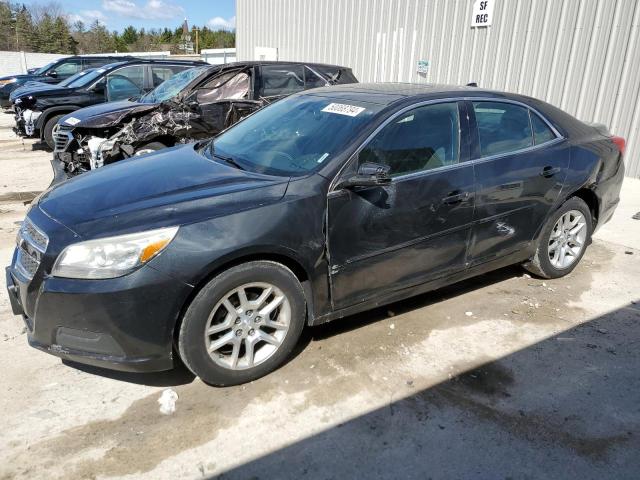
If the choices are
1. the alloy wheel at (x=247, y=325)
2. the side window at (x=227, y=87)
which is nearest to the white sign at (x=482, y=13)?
the side window at (x=227, y=87)

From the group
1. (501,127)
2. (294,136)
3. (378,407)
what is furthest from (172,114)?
(378,407)

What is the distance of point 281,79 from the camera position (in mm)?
7949

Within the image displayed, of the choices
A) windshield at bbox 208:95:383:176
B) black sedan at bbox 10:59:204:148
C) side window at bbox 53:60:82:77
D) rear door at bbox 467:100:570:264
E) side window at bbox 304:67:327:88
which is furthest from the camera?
side window at bbox 53:60:82:77

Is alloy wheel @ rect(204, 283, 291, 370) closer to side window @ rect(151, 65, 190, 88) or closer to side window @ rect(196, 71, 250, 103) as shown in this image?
side window @ rect(196, 71, 250, 103)

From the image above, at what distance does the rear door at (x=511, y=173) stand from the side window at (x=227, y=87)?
184 inches

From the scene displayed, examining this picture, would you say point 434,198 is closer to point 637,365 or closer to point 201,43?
point 637,365

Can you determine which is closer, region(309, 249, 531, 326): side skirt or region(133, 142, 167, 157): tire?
region(309, 249, 531, 326): side skirt

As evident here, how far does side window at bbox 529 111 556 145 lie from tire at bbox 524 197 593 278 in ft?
1.88

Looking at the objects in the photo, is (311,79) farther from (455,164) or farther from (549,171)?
(455,164)

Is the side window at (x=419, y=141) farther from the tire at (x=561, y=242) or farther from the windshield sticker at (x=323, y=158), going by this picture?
the tire at (x=561, y=242)

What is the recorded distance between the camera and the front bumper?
249 cm

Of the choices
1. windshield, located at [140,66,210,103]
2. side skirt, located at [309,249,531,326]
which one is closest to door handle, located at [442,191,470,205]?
side skirt, located at [309,249,531,326]

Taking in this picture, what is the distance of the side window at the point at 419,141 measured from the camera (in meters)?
3.22

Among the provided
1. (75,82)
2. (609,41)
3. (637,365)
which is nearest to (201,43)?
(75,82)
